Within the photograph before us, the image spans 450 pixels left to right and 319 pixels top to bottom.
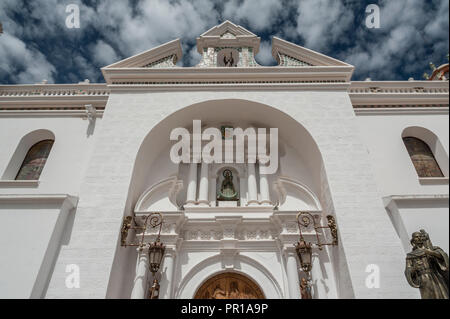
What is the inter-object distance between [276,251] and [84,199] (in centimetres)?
521

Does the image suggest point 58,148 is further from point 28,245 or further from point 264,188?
point 264,188

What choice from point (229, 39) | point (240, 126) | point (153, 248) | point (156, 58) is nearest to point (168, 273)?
point (153, 248)

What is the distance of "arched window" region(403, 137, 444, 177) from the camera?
8023 millimetres

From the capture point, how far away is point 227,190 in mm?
8672

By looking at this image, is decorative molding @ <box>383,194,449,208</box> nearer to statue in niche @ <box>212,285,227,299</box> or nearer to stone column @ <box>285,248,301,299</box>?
stone column @ <box>285,248,301,299</box>

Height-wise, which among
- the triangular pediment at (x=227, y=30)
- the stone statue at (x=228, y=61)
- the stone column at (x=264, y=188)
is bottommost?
the stone column at (x=264, y=188)

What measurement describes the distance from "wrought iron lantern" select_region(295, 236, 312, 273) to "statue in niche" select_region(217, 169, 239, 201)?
8.38 ft

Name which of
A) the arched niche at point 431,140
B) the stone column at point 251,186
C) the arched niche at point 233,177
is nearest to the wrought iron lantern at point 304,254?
the stone column at point 251,186

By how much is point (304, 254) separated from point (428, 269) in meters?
2.43

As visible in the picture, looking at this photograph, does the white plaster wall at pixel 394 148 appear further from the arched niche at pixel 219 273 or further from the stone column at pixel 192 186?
the stone column at pixel 192 186

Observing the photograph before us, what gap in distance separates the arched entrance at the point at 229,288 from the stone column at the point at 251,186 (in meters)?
2.14

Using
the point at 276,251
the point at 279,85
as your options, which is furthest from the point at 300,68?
the point at 276,251

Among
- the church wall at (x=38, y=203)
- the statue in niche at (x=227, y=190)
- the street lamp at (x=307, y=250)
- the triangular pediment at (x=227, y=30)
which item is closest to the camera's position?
the church wall at (x=38, y=203)

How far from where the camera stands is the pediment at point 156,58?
9766 millimetres
